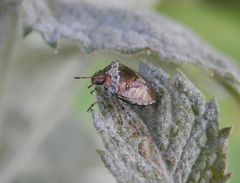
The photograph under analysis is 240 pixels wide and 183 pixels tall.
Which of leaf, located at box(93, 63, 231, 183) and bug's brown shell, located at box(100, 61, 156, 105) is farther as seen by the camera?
bug's brown shell, located at box(100, 61, 156, 105)

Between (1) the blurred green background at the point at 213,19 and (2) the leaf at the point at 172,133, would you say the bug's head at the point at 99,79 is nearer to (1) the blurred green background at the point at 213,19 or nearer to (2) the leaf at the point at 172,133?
(2) the leaf at the point at 172,133

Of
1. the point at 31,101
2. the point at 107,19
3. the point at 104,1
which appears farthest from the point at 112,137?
the point at 31,101

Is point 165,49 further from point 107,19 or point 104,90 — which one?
point 107,19

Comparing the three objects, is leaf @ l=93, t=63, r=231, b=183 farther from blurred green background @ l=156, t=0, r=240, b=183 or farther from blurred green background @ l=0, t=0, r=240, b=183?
blurred green background @ l=156, t=0, r=240, b=183

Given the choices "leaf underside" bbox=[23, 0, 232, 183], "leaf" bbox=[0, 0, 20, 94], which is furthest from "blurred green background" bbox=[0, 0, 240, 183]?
"leaf underside" bbox=[23, 0, 232, 183]

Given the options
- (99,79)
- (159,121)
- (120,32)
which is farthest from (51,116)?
(159,121)

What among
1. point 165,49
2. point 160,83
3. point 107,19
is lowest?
point 160,83

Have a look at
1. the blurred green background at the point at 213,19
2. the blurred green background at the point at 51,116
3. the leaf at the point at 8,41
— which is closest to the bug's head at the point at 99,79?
the leaf at the point at 8,41
